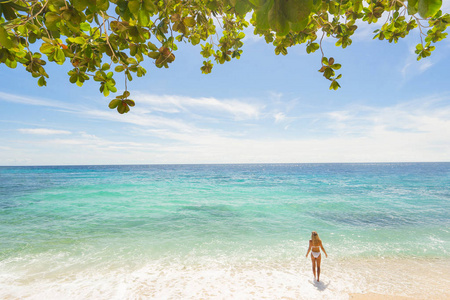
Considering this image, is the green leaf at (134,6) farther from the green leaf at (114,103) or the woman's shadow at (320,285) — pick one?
the woman's shadow at (320,285)

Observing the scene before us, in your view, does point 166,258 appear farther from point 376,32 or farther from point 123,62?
point 376,32

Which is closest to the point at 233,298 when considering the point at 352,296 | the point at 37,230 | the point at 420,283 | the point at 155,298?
the point at 155,298

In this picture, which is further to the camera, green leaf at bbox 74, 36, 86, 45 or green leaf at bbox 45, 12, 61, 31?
green leaf at bbox 74, 36, 86, 45

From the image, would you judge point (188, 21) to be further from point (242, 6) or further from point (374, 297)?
point (374, 297)

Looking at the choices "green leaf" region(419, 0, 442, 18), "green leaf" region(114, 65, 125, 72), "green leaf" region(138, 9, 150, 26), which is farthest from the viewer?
"green leaf" region(114, 65, 125, 72)

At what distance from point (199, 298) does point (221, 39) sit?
5.86m

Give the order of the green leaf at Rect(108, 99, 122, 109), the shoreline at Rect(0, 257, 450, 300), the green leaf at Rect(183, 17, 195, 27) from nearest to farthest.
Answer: the green leaf at Rect(108, 99, 122, 109)
the green leaf at Rect(183, 17, 195, 27)
the shoreline at Rect(0, 257, 450, 300)

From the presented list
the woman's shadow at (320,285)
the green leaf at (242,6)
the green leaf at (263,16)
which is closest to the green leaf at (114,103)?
the green leaf at (242,6)

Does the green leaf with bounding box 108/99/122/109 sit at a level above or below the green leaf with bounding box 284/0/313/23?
below

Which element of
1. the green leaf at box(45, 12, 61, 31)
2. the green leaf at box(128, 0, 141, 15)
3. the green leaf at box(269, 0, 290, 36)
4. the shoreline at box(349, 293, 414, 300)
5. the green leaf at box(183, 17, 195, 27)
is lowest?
the shoreline at box(349, 293, 414, 300)

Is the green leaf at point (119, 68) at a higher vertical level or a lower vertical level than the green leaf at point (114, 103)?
higher

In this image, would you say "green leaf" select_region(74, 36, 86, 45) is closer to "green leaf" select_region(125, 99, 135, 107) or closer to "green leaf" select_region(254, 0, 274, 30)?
"green leaf" select_region(125, 99, 135, 107)

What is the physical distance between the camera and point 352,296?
520 centimetres

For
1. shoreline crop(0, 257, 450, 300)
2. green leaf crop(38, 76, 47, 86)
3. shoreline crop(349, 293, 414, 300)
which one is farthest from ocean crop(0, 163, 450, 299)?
green leaf crop(38, 76, 47, 86)
